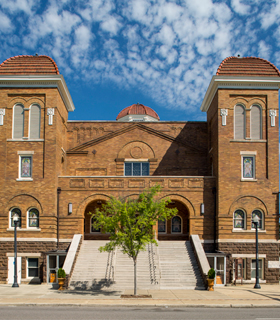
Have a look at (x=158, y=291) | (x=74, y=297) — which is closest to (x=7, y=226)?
(x=74, y=297)

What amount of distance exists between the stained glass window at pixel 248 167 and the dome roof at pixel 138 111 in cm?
1537

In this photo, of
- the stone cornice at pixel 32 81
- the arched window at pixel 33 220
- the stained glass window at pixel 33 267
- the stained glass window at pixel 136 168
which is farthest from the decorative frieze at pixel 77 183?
the stone cornice at pixel 32 81

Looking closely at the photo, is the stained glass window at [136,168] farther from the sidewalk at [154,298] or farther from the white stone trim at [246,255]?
the sidewalk at [154,298]

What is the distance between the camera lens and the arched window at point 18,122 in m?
26.8

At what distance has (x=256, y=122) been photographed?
2694 cm

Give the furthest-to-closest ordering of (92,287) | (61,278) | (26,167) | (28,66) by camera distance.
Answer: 1. (28,66)
2. (26,167)
3. (92,287)
4. (61,278)

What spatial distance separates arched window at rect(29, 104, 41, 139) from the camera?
26750mm

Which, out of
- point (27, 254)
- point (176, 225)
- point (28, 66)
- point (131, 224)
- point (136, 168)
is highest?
point (28, 66)

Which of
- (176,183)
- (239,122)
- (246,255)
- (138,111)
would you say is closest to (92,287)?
(176,183)

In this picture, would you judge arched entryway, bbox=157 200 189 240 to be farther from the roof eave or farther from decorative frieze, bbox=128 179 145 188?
the roof eave

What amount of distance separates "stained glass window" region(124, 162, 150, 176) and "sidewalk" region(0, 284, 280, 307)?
11.2 meters

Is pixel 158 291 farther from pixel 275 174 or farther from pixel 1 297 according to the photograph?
pixel 275 174

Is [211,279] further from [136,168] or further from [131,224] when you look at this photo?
[136,168]

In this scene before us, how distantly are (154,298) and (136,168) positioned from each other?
44.1ft
